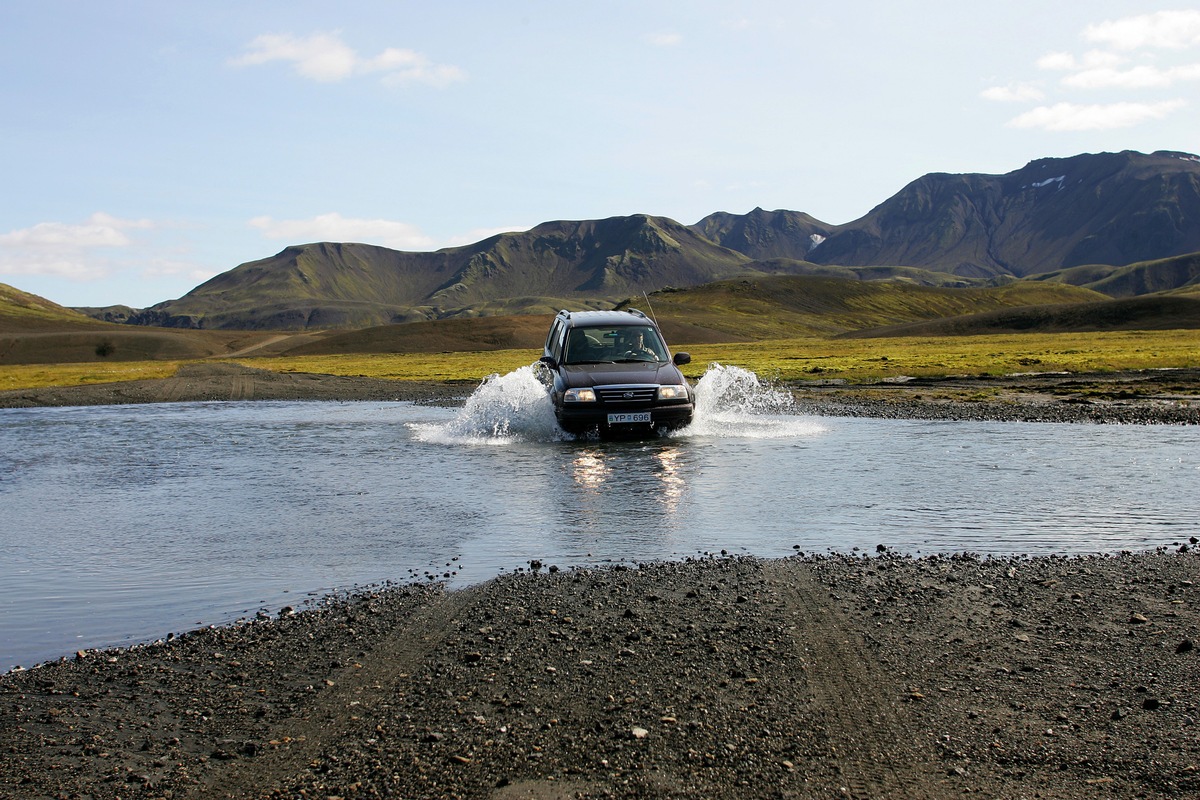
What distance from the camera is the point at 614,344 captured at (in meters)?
19.7

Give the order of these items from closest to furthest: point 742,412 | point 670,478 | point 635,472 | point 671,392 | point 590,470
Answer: point 670,478, point 635,472, point 590,470, point 671,392, point 742,412

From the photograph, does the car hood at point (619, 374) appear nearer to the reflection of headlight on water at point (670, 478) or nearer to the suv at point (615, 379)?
the suv at point (615, 379)

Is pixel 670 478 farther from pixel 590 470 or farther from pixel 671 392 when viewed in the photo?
pixel 671 392

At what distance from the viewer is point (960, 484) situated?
13.0m

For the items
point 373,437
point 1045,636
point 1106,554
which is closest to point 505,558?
point 1045,636

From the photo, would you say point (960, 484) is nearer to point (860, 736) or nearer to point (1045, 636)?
point (1045, 636)

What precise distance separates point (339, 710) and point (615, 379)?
13.1m

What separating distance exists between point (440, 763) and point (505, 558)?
14.9ft

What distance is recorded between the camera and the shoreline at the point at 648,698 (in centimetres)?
441

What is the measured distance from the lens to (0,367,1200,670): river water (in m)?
8.38

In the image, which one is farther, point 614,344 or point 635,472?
point 614,344

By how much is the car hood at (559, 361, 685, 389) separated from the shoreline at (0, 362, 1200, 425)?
7060mm

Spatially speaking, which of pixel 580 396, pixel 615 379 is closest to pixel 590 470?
pixel 580 396

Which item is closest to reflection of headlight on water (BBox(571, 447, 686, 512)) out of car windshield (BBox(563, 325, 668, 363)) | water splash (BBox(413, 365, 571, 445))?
water splash (BBox(413, 365, 571, 445))
